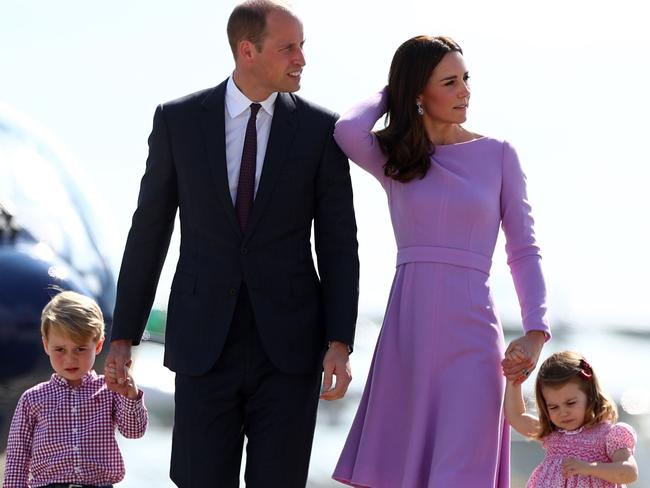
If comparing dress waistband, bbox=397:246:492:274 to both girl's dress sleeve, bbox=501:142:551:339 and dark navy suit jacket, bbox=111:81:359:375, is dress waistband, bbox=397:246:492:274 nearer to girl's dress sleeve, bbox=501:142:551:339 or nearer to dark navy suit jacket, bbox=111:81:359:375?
girl's dress sleeve, bbox=501:142:551:339

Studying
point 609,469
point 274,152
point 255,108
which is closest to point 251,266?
point 274,152

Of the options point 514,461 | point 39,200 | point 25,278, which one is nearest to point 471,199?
point 25,278

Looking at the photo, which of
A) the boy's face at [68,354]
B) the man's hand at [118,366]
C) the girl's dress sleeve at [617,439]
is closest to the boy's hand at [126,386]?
the man's hand at [118,366]

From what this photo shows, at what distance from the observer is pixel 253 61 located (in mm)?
4477

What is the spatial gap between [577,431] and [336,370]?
1.03 m

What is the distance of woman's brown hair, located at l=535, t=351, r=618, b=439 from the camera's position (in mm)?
4703

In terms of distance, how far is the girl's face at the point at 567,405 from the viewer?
4707 mm

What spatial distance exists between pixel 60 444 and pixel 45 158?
7.85 ft

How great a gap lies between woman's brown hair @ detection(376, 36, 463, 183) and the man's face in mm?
378

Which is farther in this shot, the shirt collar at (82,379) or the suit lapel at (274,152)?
the shirt collar at (82,379)

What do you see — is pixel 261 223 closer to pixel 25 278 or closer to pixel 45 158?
pixel 25 278

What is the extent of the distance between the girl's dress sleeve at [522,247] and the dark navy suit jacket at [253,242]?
52 cm

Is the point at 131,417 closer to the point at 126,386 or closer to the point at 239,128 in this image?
the point at 126,386

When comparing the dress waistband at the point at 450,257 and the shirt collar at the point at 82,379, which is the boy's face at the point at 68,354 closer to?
the shirt collar at the point at 82,379
